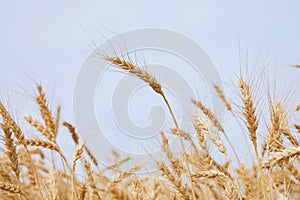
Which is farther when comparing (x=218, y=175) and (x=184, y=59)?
(x=184, y=59)

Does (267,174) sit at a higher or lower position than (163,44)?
lower

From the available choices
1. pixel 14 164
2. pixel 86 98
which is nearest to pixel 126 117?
pixel 86 98

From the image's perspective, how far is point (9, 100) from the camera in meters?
2.69

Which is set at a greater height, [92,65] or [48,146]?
[92,65]

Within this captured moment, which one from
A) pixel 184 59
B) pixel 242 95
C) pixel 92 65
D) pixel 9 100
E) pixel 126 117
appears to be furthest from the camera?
pixel 126 117

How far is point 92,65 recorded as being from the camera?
3.30 metres

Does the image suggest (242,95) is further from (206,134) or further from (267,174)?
(267,174)

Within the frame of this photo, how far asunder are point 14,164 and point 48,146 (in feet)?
1.32

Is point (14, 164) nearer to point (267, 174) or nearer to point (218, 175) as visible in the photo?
point (218, 175)

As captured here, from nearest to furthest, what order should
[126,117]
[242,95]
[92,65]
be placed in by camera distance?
[242,95] < [92,65] < [126,117]

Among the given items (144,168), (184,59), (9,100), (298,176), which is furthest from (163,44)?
(298,176)

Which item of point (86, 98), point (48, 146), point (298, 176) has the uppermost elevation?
point (86, 98)

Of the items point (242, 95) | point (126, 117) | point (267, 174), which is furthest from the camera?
point (126, 117)

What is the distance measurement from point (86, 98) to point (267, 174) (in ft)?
7.70
